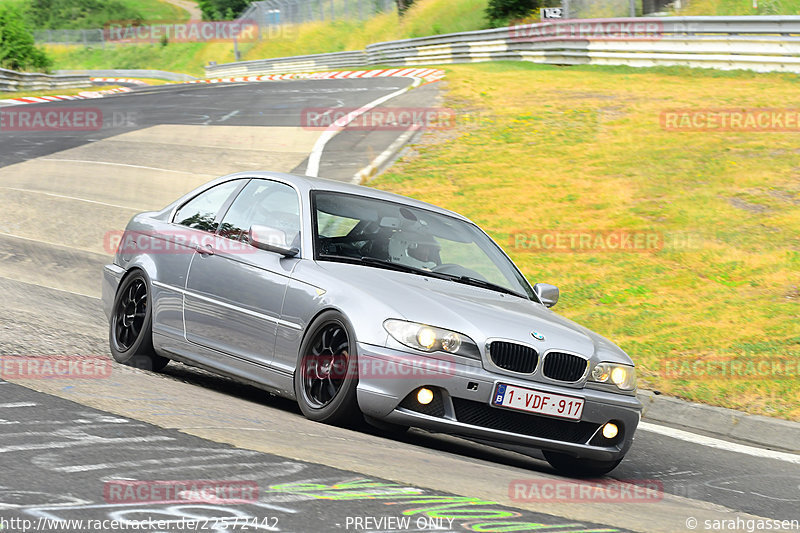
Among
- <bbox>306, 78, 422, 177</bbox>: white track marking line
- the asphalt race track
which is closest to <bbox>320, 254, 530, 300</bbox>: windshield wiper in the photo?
the asphalt race track

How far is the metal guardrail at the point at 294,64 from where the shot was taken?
1918 inches

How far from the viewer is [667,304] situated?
11109 millimetres

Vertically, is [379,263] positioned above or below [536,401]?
above

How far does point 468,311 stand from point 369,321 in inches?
22.9

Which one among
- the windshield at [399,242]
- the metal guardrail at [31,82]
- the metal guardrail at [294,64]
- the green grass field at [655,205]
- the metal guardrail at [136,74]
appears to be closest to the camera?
the windshield at [399,242]

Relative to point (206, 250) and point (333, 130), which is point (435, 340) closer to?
point (206, 250)

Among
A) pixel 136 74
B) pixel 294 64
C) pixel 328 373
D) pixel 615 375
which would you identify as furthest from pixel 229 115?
pixel 136 74

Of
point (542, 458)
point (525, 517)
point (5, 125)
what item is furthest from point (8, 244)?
point (5, 125)

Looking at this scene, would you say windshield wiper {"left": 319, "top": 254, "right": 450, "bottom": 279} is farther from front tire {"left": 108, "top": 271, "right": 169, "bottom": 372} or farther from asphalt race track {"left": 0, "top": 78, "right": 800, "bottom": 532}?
front tire {"left": 108, "top": 271, "right": 169, "bottom": 372}

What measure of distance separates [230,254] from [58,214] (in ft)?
30.8

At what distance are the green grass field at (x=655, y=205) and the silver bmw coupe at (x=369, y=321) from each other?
8.38ft

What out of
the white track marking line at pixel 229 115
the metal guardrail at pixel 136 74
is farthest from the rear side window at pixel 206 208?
the metal guardrail at pixel 136 74

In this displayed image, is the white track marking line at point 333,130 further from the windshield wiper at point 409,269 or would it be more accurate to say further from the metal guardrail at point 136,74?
the metal guardrail at point 136,74

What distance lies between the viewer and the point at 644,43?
27094 millimetres
